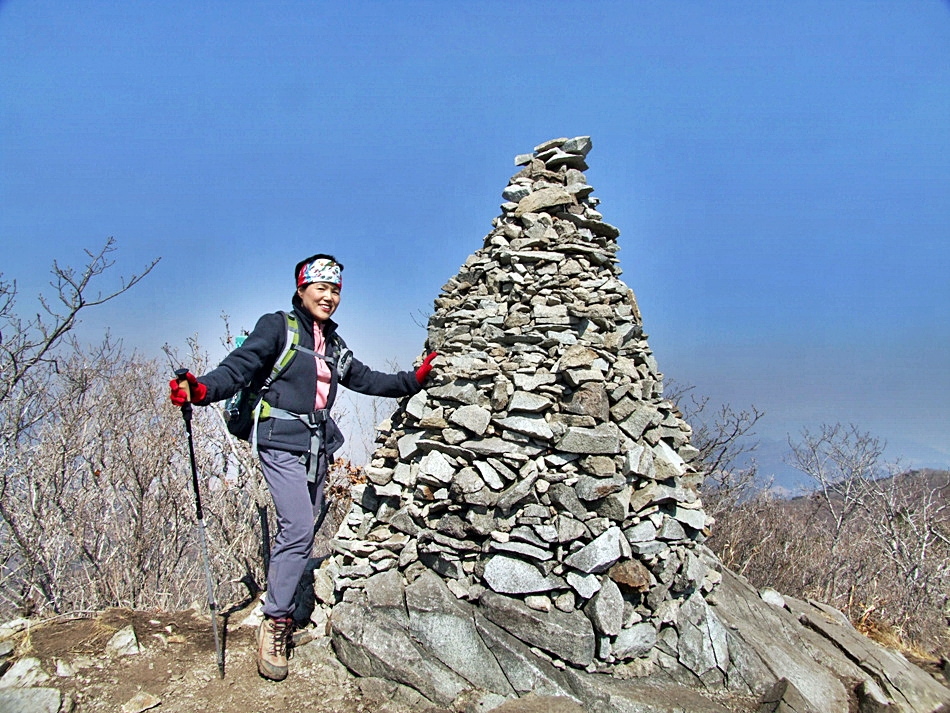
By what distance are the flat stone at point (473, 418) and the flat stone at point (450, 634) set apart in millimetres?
1304

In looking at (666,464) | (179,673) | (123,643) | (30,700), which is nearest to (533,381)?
(666,464)

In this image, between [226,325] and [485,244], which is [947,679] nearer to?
[485,244]

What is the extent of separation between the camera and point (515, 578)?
421cm

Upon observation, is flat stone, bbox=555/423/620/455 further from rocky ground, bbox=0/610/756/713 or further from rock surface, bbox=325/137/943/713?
rocky ground, bbox=0/610/756/713

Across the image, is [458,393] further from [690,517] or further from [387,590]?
[690,517]

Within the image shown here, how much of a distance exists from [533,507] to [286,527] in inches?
77.8

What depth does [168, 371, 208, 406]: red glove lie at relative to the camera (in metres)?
3.53

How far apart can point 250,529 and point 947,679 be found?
12218 millimetres

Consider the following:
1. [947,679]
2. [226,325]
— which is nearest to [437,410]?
[947,679]

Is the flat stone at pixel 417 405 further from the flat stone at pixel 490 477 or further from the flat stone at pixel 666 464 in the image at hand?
the flat stone at pixel 666 464

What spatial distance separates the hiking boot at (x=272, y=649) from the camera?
4098 millimetres

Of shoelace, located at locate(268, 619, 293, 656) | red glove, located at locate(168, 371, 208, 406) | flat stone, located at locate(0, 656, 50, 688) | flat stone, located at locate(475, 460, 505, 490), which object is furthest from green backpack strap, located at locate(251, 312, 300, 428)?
flat stone, located at locate(0, 656, 50, 688)

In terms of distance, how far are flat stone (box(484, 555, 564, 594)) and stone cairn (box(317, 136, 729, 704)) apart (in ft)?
0.04

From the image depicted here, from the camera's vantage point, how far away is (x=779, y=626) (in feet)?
17.3
